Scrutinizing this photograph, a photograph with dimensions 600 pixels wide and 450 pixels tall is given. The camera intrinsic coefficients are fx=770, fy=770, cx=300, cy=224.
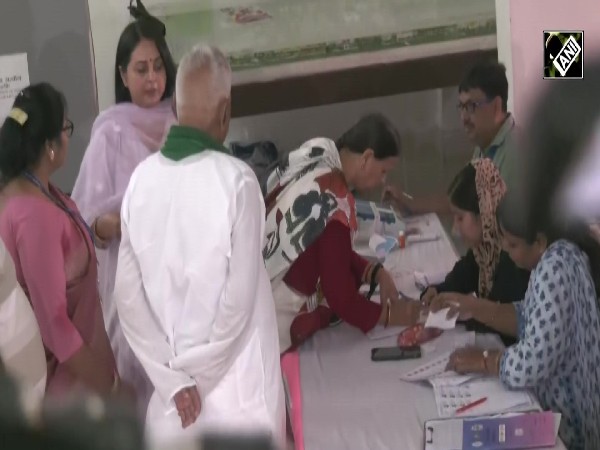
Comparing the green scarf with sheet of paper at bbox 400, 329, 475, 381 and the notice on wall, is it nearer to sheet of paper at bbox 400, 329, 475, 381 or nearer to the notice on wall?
the notice on wall

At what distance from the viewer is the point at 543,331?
3.90 ft

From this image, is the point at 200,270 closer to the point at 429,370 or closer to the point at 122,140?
the point at 122,140

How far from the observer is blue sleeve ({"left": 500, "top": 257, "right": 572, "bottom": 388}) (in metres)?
1.18

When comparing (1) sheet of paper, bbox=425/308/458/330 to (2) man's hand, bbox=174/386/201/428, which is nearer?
(2) man's hand, bbox=174/386/201/428

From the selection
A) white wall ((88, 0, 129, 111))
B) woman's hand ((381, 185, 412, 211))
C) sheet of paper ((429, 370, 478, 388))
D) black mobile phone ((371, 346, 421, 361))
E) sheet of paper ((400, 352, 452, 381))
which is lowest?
sheet of paper ((429, 370, 478, 388))

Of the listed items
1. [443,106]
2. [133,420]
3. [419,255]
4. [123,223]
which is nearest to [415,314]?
[419,255]

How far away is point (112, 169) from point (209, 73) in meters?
0.26

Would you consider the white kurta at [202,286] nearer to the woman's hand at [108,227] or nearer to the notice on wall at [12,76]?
the woman's hand at [108,227]

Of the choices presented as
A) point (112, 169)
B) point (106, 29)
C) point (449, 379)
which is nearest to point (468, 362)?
point (449, 379)

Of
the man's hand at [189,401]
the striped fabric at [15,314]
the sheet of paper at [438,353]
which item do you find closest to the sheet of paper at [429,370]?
the sheet of paper at [438,353]

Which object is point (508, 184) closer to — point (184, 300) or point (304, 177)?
point (304, 177)

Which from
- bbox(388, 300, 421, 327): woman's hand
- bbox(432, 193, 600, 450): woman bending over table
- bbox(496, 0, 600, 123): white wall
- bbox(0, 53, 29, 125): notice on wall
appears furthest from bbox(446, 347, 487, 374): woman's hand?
bbox(0, 53, 29, 125): notice on wall

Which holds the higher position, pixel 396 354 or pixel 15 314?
pixel 15 314

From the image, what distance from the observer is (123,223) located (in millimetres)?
1145
